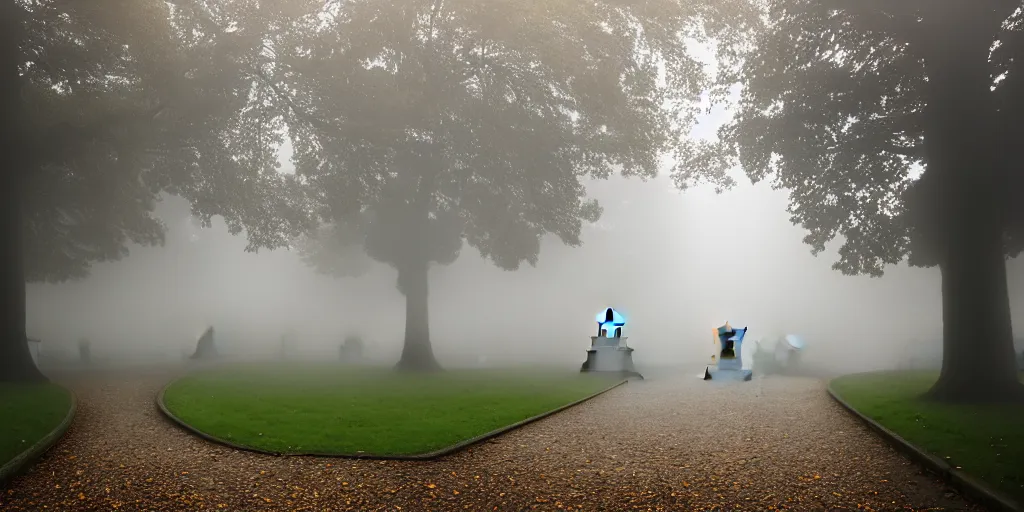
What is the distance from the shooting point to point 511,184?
29328 mm

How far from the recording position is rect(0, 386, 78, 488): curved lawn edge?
9.35 metres

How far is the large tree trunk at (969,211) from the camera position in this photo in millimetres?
17016

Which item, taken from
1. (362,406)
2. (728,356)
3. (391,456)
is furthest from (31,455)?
(728,356)

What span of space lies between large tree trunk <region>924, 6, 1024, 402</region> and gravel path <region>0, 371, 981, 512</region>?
5585 mm

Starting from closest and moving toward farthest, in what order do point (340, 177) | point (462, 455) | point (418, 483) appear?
1. point (418, 483)
2. point (462, 455)
3. point (340, 177)

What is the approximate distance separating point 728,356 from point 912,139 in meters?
9.95

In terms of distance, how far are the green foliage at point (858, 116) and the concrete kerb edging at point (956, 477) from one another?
396 inches

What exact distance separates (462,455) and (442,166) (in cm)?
1928

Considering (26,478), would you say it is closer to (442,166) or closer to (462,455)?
(462,455)

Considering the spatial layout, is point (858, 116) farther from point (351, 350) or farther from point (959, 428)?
point (351, 350)

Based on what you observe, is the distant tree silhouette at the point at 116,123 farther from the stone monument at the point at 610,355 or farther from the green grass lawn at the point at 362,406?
the stone monument at the point at 610,355

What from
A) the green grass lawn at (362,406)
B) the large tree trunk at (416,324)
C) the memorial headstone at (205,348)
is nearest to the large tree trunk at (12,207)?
the green grass lawn at (362,406)

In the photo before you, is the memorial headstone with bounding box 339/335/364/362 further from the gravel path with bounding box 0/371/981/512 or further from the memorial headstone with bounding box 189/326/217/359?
the gravel path with bounding box 0/371/981/512

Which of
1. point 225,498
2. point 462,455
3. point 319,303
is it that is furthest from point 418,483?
point 319,303
